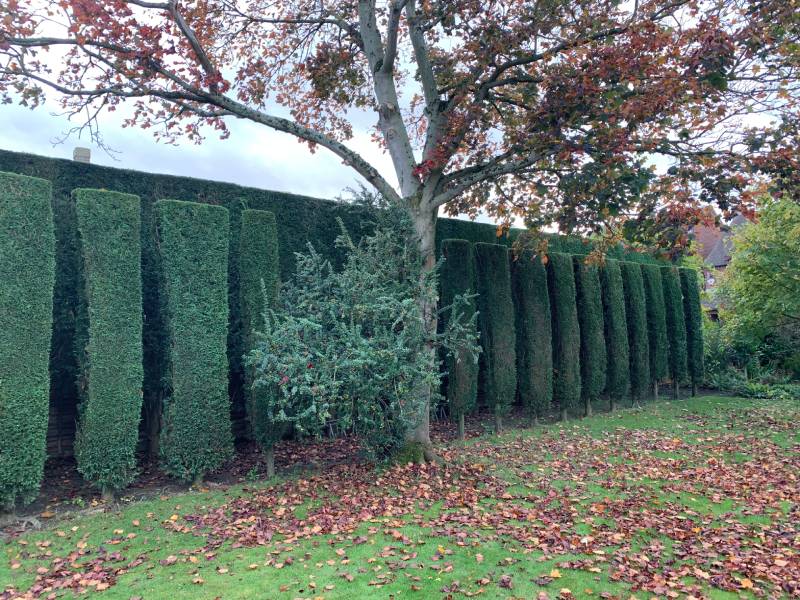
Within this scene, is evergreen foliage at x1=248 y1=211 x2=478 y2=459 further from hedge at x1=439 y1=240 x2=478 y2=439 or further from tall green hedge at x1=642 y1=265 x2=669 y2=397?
tall green hedge at x1=642 y1=265 x2=669 y2=397

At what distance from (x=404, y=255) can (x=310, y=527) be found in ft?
11.7

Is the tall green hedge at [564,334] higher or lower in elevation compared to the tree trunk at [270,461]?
higher

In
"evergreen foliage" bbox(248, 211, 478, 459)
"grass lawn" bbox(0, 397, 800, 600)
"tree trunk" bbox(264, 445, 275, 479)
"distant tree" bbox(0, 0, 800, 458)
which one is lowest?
"grass lawn" bbox(0, 397, 800, 600)

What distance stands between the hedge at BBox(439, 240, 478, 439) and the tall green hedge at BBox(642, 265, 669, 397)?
6166mm

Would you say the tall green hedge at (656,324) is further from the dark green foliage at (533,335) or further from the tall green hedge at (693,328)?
the dark green foliage at (533,335)

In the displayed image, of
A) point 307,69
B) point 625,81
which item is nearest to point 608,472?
point 625,81

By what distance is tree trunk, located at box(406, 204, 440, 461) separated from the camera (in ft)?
22.4

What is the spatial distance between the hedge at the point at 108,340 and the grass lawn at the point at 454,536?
1.85 feet

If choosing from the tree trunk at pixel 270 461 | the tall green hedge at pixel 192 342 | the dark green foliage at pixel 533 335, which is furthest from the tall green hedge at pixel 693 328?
the tall green hedge at pixel 192 342

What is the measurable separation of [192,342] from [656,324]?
11270 mm

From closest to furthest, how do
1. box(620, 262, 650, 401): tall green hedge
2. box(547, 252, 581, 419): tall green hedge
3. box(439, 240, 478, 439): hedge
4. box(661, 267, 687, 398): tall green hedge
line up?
box(439, 240, 478, 439): hedge → box(547, 252, 581, 419): tall green hedge → box(620, 262, 650, 401): tall green hedge → box(661, 267, 687, 398): tall green hedge

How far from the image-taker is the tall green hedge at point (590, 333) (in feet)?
37.3

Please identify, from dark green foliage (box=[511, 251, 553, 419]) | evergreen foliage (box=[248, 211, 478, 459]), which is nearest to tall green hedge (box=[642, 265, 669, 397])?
dark green foliage (box=[511, 251, 553, 419])

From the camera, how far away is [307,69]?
30.3ft
